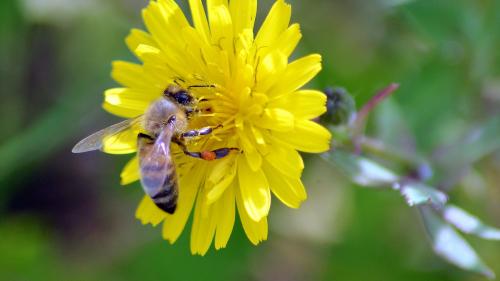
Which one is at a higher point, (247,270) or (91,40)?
(91,40)

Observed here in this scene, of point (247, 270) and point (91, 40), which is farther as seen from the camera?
point (91, 40)

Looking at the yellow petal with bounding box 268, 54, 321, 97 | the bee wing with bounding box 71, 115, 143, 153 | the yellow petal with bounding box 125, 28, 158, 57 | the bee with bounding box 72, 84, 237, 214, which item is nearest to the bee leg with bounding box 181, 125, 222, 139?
Answer: the bee with bounding box 72, 84, 237, 214

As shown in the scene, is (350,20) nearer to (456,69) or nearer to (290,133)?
(456,69)

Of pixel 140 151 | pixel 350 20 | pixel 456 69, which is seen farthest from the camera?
pixel 350 20

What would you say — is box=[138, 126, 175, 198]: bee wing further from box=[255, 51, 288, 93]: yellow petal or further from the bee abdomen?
box=[255, 51, 288, 93]: yellow petal

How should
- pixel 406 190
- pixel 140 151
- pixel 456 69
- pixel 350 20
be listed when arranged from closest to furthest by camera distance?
pixel 140 151
pixel 406 190
pixel 456 69
pixel 350 20

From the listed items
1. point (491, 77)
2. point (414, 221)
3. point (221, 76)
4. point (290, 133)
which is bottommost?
point (414, 221)

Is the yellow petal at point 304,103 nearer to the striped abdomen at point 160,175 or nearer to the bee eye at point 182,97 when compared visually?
the bee eye at point 182,97

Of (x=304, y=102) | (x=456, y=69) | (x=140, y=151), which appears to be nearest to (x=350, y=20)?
(x=456, y=69)
